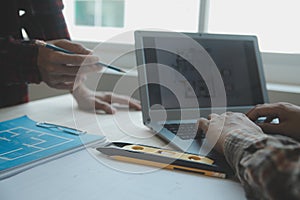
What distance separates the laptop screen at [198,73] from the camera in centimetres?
91

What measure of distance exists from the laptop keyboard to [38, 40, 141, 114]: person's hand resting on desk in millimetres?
249

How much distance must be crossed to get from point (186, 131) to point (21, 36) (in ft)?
1.84

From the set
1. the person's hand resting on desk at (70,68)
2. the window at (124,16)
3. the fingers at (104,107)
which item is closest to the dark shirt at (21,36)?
the person's hand resting on desk at (70,68)

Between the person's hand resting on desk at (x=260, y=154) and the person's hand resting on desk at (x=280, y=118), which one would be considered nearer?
the person's hand resting on desk at (x=260, y=154)

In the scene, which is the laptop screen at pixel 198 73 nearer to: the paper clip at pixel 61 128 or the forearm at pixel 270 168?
the paper clip at pixel 61 128

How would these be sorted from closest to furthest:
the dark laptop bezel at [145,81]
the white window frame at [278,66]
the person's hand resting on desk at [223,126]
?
the person's hand resting on desk at [223,126] < the dark laptop bezel at [145,81] < the white window frame at [278,66]

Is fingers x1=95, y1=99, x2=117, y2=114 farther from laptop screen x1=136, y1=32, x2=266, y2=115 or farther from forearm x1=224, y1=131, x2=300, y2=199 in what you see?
forearm x1=224, y1=131, x2=300, y2=199

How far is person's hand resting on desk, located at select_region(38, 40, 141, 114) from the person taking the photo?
3.04 ft

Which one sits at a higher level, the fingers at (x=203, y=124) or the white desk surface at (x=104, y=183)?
the fingers at (x=203, y=124)

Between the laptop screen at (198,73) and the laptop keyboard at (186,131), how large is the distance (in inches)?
2.5

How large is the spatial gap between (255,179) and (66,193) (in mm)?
257

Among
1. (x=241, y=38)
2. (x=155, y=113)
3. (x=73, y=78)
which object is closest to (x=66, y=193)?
(x=155, y=113)

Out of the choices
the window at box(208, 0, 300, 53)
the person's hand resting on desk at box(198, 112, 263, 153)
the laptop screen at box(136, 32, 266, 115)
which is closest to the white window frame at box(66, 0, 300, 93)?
the window at box(208, 0, 300, 53)

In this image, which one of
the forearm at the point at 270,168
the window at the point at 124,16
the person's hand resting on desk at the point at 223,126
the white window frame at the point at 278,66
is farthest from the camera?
the window at the point at 124,16
